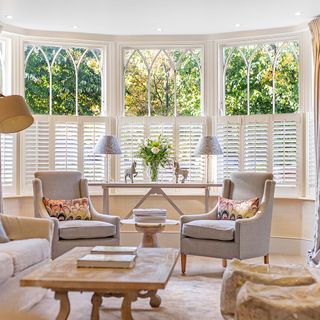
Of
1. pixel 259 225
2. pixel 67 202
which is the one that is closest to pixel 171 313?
pixel 259 225

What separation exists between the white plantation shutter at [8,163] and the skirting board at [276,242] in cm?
153

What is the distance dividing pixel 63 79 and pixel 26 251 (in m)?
3.26

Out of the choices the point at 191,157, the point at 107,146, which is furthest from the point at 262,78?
the point at 107,146

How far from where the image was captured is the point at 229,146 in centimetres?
669

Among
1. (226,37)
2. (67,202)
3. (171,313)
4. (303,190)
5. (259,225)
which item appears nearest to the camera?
(171,313)

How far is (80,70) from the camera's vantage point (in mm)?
6867

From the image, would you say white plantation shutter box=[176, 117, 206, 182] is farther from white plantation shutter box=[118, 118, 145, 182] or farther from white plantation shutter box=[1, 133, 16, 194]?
white plantation shutter box=[1, 133, 16, 194]

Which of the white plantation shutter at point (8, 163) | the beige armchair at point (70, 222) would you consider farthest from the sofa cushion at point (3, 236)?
the white plantation shutter at point (8, 163)

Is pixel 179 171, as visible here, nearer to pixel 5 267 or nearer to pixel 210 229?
pixel 210 229

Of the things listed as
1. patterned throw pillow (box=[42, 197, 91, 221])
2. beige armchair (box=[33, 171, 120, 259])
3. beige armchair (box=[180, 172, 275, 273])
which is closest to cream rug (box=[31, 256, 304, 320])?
beige armchair (box=[180, 172, 275, 273])

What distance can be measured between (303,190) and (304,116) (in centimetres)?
90

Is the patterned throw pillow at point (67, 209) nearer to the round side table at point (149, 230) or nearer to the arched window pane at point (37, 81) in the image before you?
the round side table at point (149, 230)

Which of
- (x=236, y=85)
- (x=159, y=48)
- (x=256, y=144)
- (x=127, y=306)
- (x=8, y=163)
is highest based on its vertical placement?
(x=159, y=48)

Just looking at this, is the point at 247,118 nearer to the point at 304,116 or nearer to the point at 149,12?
the point at 304,116
